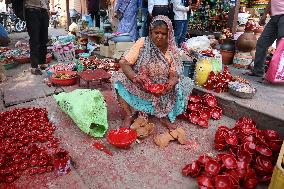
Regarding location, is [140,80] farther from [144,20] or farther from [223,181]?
[144,20]

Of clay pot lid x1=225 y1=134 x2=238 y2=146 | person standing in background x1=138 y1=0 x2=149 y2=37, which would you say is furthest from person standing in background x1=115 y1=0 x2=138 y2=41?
clay pot lid x1=225 y1=134 x2=238 y2=146

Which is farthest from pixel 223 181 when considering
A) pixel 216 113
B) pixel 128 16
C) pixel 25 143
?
pixel 128 16

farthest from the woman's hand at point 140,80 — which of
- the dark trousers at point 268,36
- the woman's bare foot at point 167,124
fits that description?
the dark trousers at point 268,36

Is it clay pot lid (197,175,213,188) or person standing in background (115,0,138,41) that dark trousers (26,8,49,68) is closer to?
person standing in background (115,0,138,41)

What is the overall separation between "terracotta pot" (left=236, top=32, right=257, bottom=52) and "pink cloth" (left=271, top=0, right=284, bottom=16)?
87 cm

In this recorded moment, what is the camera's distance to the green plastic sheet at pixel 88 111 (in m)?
2.78

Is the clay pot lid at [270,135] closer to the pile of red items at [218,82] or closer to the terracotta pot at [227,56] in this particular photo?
the pile of red items at [218,82]

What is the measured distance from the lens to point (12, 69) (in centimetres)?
549

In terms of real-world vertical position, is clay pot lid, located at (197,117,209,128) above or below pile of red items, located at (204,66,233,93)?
below

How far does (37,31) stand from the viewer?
4.75 metres

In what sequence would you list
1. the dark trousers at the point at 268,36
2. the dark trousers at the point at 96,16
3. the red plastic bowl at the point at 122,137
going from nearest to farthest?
the red plastic bowl at the point at 122,137 < the dark trousers at the point at 268,36 < the dark trousers at the point at 96,16

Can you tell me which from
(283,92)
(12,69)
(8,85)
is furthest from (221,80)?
(12,69)

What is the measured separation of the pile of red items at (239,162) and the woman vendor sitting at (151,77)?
0.68 metres

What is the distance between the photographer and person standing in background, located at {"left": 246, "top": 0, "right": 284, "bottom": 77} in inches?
158
